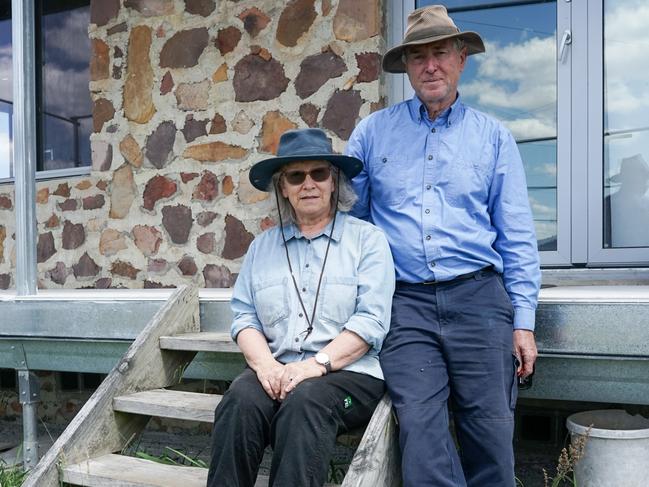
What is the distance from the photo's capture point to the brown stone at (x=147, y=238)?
427 centimetres

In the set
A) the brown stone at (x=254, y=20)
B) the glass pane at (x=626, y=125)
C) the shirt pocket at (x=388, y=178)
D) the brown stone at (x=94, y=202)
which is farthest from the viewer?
the brown stone at (x=94, y=202)

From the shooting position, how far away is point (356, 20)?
372cm

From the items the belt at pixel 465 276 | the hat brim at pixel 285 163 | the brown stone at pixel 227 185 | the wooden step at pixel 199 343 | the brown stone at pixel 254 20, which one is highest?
the brown stone at pixel 254 20

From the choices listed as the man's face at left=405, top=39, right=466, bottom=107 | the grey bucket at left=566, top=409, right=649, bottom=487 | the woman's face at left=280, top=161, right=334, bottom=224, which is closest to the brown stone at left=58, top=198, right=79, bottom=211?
the woman's face at left=280, top=161, right=334, bottom=224

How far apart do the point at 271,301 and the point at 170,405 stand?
1.97 ft

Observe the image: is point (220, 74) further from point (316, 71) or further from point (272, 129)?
point (316, 71)

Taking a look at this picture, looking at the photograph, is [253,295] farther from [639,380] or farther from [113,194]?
[113,194]

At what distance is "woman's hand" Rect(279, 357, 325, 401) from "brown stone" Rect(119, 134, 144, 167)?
2.67 meters

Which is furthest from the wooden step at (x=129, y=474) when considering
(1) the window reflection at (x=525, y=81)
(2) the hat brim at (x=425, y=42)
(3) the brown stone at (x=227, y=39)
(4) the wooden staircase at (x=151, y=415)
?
(3) the brown stone at (x=227, y=39)

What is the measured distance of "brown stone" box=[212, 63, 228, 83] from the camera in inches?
161

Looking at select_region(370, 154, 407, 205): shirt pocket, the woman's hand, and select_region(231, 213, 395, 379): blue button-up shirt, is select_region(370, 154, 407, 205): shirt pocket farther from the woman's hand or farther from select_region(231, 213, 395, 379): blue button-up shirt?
the woman's hand

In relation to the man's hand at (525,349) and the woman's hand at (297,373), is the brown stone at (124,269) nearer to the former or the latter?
the woman's hand at (297,373)

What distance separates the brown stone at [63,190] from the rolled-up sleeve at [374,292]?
118 inches

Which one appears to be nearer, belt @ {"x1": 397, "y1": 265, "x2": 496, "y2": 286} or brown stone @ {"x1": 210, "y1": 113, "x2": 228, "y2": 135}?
belt @ {"x1": 397, "y1": 265, "x2": 496, "y2": 286}
